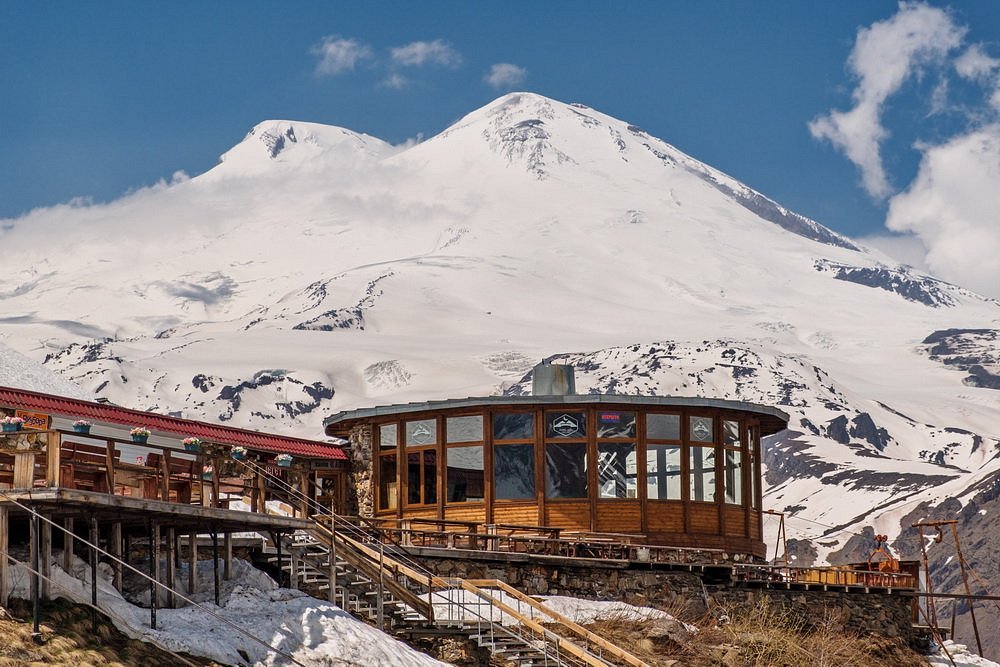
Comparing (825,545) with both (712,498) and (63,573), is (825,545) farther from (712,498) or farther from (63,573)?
(63,573)

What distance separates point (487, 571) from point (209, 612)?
8359 millimetres

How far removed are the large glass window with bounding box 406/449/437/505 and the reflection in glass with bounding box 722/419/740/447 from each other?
6.73 m

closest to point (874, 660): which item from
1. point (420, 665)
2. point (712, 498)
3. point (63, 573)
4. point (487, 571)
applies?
point (712, 498)

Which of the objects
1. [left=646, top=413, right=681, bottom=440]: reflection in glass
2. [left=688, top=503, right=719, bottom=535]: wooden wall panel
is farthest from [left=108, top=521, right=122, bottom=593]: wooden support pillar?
[left=688, top=503, right=719, bottom=535]: wooden wall panel

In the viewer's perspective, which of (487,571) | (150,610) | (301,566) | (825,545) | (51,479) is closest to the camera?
(51,479)

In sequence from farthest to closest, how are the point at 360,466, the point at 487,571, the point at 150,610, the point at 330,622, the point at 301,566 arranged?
the point at 360,466, the point at 487,571, the point at 301,566, the point at 330,622, the point at 150,610

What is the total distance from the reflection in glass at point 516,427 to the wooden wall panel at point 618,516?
7.38 feet

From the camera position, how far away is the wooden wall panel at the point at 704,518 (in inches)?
1444

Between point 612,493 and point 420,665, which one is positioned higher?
point 612,493

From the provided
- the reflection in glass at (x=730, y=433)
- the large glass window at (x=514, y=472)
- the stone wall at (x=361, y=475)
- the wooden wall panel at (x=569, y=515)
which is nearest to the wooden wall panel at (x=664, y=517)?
the wooden wall panel at (x=569, y=515)

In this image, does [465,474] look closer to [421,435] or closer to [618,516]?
[421,435]

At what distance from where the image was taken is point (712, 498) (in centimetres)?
3712

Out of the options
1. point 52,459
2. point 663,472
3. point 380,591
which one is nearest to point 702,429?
point 663,472

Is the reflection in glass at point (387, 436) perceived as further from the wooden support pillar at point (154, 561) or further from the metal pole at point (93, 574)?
the metal pole at point (93, 574)
